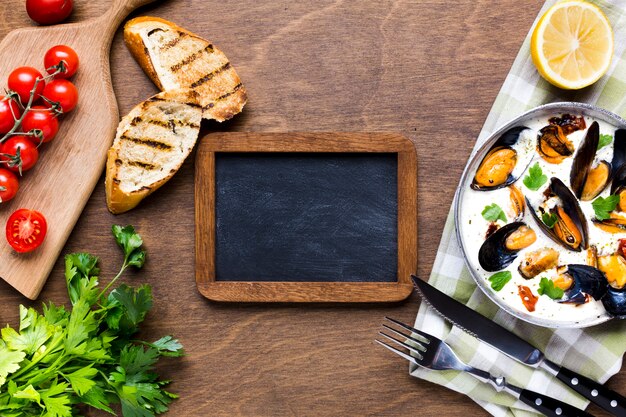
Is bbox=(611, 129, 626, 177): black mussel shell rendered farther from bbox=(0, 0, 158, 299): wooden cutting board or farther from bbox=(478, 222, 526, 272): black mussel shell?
bbox=(0, 0, 158, 299): wooden cutting board

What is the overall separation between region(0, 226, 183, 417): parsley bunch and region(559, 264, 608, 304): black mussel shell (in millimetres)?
1388

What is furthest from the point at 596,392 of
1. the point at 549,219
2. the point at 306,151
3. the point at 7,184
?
the point at 7,184

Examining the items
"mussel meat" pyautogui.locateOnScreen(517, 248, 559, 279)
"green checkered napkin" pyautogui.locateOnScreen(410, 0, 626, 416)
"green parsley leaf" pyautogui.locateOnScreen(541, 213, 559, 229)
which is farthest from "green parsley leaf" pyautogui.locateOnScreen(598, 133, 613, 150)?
"mussel meat" pyautogui.locateOnScreen(517, 248, 559, 279)

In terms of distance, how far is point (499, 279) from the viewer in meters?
2.06

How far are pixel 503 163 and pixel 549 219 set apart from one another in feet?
0.79

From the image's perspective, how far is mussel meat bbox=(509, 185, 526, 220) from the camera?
6.72 ft

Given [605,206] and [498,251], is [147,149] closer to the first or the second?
[498,251]

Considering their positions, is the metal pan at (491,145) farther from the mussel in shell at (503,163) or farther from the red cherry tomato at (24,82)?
the red cherry tomato at (24,82)

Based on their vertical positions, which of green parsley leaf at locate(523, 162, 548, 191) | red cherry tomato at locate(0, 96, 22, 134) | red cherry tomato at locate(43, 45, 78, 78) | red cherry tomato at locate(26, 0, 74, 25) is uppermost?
red cherry tomato at locate(26, 0, 74, 25)

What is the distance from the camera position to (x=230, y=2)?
2.23 meters

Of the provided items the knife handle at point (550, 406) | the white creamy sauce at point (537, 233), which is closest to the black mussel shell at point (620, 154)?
the white creamy sauce at point (537, 233)

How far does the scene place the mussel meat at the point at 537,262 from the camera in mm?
2049

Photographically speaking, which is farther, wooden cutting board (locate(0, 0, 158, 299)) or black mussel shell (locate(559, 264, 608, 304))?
wooden cutting board (locate(0, 0, 158, 299))

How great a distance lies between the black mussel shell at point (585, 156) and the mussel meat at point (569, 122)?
0.13 feet
